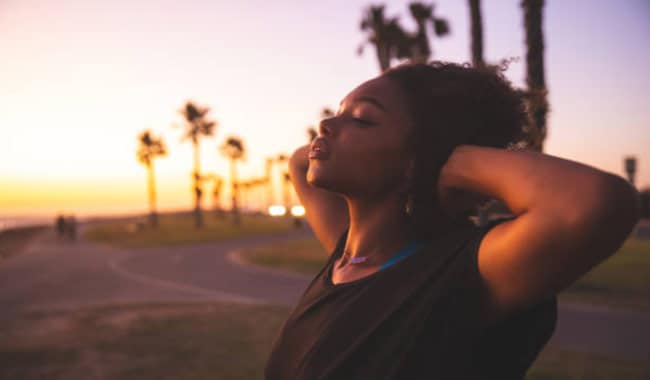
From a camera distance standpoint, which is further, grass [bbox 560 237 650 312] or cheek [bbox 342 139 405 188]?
grass [bbox 560 237 650 312]

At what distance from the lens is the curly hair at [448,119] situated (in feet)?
4.75

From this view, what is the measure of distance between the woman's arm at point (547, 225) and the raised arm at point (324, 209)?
43.4 inches

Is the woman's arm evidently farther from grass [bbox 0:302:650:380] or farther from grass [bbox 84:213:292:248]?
grass [bbox 84:213:292:248]

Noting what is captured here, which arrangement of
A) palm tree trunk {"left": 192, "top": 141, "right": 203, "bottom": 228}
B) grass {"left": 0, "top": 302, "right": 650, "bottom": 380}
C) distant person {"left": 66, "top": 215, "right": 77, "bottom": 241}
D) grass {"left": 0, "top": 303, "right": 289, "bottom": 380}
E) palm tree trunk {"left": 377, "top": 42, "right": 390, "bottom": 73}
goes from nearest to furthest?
grass {"left": 0, "top": 302, "right": 650, "bottom": 380} → grass {"left": 0, "top": 303, "right": 289, "bottom": 380} → palm tree trunk {"left": 377, "top": 42, "right": 390, "bottom": 73} → distant person {"left": 66, "top": 215, "right": 77, "bottom": 241} → palm tree trunk {"left": 192, "top": 141, "right": 203, "bottom": 228}

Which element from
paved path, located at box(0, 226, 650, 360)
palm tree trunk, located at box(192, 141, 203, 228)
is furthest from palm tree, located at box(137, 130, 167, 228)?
paved path, located at box(0, 226, 650, 360)

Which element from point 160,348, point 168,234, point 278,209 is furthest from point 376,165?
point 278,209

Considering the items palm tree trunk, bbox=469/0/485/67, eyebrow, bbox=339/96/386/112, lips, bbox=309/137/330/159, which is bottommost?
lips, bbox=309/137/330/159

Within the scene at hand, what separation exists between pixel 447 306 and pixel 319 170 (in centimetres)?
66

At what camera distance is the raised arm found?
7.35ft

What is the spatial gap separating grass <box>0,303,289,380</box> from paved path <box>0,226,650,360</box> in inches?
55.6

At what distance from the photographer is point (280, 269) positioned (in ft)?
52.5

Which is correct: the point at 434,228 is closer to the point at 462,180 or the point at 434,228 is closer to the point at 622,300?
the point at 462,180

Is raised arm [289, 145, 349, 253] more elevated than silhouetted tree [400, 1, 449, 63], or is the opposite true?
silhouetted tree [400, 1, 449, 63]

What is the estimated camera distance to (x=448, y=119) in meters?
1.45
